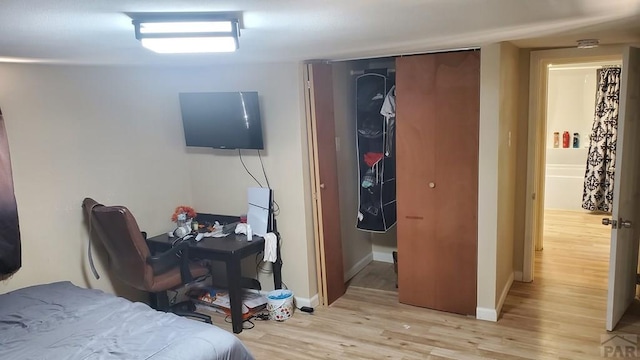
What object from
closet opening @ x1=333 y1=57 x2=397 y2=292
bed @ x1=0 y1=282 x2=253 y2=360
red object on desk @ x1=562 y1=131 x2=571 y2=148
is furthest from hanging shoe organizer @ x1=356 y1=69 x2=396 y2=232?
red object on desk @ x1=562 y1=131 x2=571 y2=148

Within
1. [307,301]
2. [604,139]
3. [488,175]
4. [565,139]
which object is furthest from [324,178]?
[565,139]

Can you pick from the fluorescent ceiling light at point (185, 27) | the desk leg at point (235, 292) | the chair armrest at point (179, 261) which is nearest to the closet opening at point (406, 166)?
the desk leg at point (235, 292)

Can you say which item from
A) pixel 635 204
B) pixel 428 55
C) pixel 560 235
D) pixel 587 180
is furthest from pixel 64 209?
pixel 587 180

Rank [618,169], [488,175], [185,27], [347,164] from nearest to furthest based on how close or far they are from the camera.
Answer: [185,27]
[618,169]
[488,175]
[347,164]

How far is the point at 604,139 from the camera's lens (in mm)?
6461

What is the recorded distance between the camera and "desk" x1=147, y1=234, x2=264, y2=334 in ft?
11.6

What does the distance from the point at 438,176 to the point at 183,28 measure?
8.11 ft

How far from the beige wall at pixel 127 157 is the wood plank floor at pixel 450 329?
461 mm

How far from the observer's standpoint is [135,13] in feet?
4.83

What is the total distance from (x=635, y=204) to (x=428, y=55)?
190 cm

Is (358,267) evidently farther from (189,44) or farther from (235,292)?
(189,44)

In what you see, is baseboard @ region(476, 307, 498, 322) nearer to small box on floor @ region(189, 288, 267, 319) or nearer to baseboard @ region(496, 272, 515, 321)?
baseboard @ region(496, 272, 515, 321)

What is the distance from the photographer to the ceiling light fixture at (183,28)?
1.56m

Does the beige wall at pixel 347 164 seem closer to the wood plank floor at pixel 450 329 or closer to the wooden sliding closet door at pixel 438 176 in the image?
the wood plank floor at pixel 450 329
